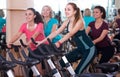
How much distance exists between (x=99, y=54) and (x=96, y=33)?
1.06 feet

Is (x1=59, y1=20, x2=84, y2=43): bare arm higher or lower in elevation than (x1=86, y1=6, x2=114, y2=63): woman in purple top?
higher

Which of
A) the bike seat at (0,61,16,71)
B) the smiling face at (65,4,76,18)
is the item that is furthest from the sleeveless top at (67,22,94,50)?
the bike seat at (0,61,16,71)

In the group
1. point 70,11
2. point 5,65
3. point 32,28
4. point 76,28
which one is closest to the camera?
point 5,65

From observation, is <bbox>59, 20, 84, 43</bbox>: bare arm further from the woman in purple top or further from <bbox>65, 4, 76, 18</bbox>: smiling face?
the woman in purple top

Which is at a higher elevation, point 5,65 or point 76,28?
point 76,28

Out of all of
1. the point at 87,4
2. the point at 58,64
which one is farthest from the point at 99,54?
the point at 87,4

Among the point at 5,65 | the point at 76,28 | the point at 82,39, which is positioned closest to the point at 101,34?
the point at 82,39

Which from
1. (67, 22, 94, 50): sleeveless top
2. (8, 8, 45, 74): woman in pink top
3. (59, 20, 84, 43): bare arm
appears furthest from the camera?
(8, 8, 45, 74): woman in pink top

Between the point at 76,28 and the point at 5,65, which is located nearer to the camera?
the point at 5,65

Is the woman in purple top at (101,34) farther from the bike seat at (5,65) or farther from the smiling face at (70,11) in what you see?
the bike seat at (5,65)

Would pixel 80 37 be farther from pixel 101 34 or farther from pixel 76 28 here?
pixel 101 34

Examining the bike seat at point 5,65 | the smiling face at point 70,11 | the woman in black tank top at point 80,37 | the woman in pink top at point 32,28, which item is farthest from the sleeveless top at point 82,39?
the bike seat at point 5,65

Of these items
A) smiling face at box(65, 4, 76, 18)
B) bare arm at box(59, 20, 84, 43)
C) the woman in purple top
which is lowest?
the woman in purple top

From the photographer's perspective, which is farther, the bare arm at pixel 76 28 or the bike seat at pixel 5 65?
the bare arm at pixel 76 28
